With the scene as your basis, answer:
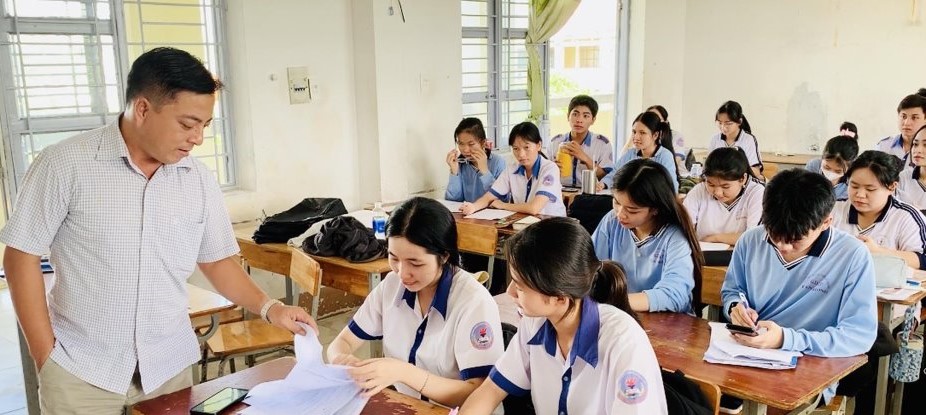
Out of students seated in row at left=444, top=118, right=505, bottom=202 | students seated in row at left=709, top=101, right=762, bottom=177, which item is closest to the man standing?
students seated in row at left=444, top=118, right=505, bottom=202

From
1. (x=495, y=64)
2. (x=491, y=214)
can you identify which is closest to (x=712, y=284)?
(x=491, y=214)

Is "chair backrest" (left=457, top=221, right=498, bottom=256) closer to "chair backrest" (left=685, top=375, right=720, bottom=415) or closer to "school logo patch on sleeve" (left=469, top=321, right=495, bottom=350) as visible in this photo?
"school logo patch on sleeve" (left=469, top=321, right=495, bottom=350)

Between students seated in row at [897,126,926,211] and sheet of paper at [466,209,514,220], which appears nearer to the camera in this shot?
students seated in row at [897,126,926,211]

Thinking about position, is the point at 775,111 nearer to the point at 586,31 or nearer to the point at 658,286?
the point at 586,31

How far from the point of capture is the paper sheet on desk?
5.28 feet

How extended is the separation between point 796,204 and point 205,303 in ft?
6.43

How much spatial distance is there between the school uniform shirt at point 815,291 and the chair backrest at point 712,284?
19cm

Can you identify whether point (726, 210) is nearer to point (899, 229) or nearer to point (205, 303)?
point (899, 229)

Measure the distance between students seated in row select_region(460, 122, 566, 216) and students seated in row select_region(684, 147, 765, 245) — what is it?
81 centimetres

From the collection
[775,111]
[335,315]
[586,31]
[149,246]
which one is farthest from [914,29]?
[149,246]

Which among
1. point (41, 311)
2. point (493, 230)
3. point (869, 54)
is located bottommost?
point (493, 230)

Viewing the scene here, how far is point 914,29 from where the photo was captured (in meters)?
6.46

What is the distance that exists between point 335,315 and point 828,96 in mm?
4912

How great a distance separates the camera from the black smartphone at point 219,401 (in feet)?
5.37
